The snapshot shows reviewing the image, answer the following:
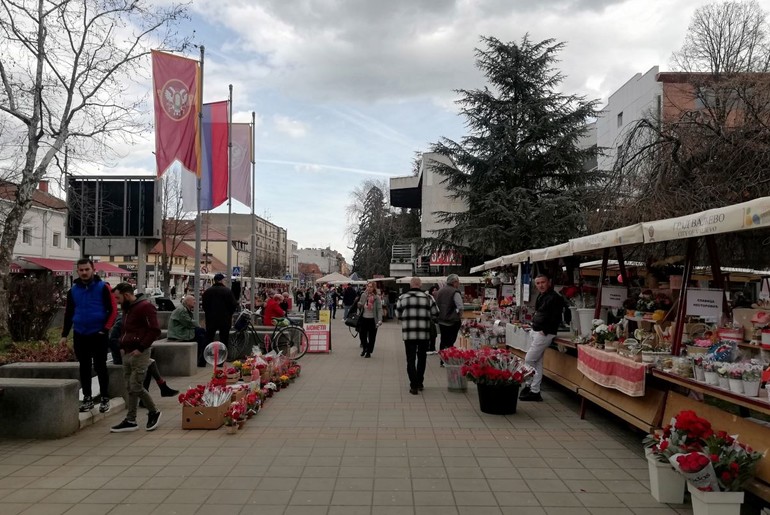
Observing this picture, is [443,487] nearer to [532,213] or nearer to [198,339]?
[198,339]

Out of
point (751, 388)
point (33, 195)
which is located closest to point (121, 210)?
point (33, 195)

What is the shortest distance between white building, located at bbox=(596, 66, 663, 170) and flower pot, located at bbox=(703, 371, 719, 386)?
28.2 meters

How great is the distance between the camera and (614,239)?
22.7 feet

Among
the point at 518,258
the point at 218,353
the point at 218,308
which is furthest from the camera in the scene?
the point at 218,308

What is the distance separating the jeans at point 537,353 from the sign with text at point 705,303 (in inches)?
97.1

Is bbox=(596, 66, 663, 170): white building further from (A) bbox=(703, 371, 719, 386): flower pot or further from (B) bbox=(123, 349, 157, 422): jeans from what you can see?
(B) bbox=(123, 349, 157, 422): jeans

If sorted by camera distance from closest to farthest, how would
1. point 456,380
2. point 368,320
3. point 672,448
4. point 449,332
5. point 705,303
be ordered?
point 672,448, point 705,303, point 456,380, point 449,332, point 368,320

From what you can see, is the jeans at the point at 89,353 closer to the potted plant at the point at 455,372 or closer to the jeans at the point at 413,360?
the jeans at the point at 413,360

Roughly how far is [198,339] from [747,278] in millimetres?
12154

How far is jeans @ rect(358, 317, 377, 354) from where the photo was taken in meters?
14.3

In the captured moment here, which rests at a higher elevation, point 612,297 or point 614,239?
point 614,239

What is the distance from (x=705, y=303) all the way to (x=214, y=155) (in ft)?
47.0

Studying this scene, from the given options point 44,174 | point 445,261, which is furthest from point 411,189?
point 44,174

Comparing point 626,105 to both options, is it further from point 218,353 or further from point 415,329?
point 218,353
